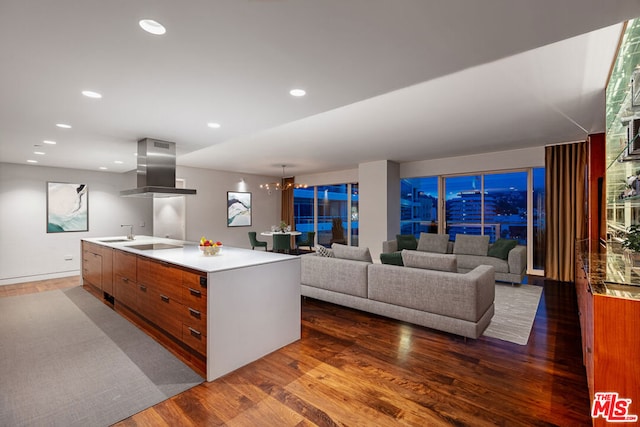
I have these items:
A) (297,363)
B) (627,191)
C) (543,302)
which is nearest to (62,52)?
(297,363)

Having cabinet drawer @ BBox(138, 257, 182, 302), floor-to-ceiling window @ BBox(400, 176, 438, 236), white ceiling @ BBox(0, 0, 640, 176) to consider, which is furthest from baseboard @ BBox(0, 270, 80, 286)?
floor-to-ceiling window @ BBox(400, 176, 438, 236)

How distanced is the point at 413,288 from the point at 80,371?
3.23 meters

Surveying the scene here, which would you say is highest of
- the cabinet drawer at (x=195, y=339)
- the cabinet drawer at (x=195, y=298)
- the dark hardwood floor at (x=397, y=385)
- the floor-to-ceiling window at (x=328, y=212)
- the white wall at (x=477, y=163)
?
the white wall at (x=477, y=163)

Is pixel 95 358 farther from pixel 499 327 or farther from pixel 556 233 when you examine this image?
pixel 556 233

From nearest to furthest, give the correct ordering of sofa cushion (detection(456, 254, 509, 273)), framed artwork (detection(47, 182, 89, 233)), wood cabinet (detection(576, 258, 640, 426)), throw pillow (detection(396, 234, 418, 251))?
wood cabinet (detection(576, 258, 640, 426))
sofa cushion (detection(456, 254, 509, 273))
framed artwork (detection(47, 182, 89, 233))
throw pillow (detection(396, 234, 418, 251))

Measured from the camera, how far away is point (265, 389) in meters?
2.25

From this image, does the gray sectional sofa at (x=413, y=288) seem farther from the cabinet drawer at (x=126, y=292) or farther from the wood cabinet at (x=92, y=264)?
the wood cabinet at (x=92, y=264)

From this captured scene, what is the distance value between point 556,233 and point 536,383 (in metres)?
4.56

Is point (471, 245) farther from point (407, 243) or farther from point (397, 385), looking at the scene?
point (397, 385)

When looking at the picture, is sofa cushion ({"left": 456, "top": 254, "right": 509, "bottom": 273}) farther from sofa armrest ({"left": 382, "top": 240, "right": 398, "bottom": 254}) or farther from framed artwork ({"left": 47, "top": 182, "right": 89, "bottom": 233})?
framed artwork ({"left": 47, "top": 182, "right": 89, "bottom": 233})

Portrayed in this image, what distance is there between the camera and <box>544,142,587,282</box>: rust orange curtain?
5.43 m

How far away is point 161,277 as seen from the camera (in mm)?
2998

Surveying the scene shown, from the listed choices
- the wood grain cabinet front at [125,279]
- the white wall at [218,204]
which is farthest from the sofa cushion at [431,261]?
the white wall at [218,204]

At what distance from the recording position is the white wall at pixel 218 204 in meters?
8.13
